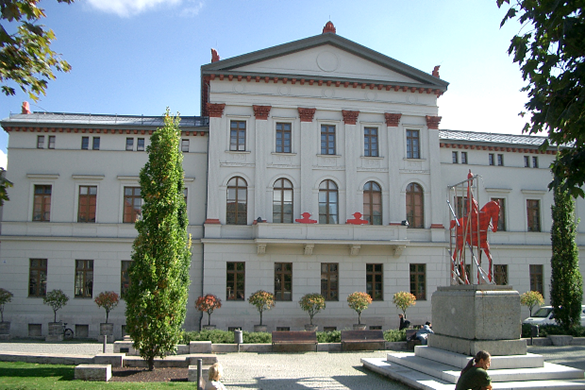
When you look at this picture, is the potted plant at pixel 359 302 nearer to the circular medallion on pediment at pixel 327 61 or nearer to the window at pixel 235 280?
the window at pixel 235 280

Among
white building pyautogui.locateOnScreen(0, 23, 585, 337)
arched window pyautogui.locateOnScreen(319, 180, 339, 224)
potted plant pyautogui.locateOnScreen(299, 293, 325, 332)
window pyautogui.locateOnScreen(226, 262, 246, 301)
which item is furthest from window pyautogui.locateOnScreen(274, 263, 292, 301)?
arched window pyautogui.locateOnScreen(319, 180, 339, 224)

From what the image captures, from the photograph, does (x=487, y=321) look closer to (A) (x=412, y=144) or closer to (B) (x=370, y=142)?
(B) (x=370, y=142)

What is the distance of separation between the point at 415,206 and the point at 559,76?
2214 cm

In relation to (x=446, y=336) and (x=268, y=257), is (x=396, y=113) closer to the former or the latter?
(x=268, y=257)

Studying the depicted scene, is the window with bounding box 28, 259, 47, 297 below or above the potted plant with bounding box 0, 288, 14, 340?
above

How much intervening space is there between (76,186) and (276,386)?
20153 mm

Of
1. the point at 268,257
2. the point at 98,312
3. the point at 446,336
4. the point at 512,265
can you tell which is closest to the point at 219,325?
the point at 268,257

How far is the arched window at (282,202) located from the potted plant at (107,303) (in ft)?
31.7

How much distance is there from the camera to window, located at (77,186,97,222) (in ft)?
95.3

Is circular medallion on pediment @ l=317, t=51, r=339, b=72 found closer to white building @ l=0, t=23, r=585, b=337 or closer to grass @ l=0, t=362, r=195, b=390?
white building @ l=0, t=23, r=585, b=337

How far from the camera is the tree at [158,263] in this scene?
15320 millimetres

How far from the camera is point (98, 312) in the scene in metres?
27.6

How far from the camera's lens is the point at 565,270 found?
Result: 83.9 ft

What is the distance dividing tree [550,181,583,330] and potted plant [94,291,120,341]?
74.8 ft
